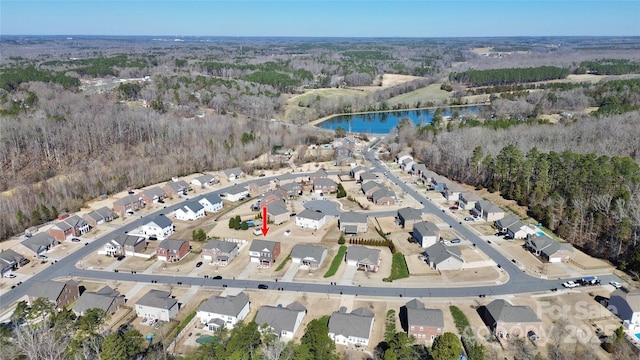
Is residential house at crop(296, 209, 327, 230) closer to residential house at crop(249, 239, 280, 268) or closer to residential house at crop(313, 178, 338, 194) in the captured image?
residential house at crop(249, 239, 280, 268)

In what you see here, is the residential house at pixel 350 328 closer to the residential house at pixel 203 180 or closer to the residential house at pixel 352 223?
the residential house at pixel 352 223

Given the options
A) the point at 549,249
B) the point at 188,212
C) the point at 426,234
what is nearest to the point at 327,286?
the point at 426,234

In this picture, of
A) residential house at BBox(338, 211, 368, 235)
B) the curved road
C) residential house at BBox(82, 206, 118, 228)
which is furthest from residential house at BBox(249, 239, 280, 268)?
residential house at BBox(82, 206, 118, 228)

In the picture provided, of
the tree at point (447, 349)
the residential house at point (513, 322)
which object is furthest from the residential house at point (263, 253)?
the residential house at point (513, 322)

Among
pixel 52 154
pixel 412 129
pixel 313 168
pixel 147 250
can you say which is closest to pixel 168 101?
pixel 52 154

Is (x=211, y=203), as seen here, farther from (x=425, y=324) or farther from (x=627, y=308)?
(x=627, y=308)

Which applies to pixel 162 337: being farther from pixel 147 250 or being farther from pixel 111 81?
pixel 111 81
